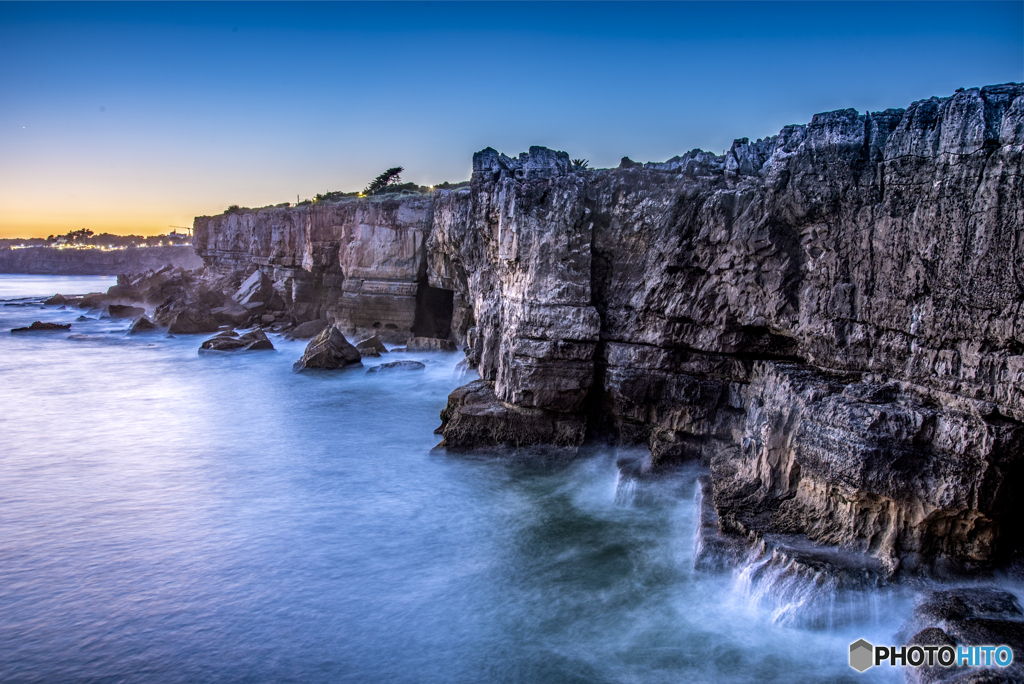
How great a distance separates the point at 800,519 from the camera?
6.15 m

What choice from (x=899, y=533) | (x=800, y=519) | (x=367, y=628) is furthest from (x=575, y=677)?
(x=899, y=533)

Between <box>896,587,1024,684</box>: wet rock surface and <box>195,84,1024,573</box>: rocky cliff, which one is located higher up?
<box>195,84,1024,573</box>: rocky cliff

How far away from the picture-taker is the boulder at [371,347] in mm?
18142

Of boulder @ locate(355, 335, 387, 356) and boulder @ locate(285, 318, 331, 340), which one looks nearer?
boulder @ locate(355, 335, 387, 356)

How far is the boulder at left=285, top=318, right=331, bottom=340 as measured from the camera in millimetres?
22281

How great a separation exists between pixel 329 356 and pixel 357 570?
10.8 m

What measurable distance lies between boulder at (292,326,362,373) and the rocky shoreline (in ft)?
20.4

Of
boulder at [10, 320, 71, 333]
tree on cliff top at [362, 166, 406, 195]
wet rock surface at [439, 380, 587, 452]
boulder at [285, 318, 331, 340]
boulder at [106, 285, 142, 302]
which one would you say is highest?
tree on cliff top at [362, 166, 406, 195]

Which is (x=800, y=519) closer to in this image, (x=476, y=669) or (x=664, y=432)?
(x=664, y=432)

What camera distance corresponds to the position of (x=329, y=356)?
16.8m

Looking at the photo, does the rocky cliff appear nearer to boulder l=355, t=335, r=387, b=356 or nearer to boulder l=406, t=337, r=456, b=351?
boulder l=406, t=337, r=456, b=351

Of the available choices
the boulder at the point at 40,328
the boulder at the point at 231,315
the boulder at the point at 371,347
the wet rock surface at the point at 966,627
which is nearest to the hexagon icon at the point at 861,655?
the wet rock surface at the point at 966,627

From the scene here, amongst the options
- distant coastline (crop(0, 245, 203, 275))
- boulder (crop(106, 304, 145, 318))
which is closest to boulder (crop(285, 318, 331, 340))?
boulder (crop(106, 304, 145, 318))

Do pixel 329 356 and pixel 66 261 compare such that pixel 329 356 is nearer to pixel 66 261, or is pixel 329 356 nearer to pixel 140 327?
pixel 140 327
